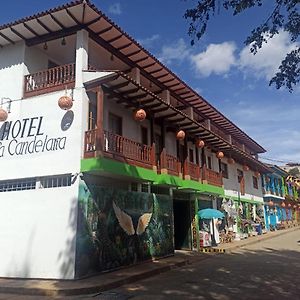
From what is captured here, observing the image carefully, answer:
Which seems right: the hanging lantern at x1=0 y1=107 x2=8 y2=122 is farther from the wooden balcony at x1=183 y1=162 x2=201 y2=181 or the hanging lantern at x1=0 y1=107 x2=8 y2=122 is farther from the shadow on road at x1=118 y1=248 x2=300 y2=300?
the wooden balcony at x1=183 y1=162 x2=201 y2=181

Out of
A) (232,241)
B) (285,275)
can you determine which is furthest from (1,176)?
(232,241)

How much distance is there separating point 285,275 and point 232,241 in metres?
12.4

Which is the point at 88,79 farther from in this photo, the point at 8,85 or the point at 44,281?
the point at 44,281

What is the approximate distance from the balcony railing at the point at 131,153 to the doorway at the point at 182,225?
1965mm

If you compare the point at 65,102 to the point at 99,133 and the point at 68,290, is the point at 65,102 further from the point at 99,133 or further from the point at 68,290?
the point at 68,290

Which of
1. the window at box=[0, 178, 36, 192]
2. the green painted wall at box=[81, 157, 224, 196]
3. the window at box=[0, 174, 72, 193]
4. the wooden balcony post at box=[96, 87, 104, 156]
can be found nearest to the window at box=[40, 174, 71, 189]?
the window at box=[0, 174, 72, 193]

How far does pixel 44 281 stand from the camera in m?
11.0

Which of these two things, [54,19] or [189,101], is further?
[189,101]

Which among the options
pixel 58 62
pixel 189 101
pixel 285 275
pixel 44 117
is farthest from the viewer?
pixel 189 101

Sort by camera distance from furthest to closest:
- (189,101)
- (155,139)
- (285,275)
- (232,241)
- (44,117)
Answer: (232,241) → (189,101) → (155,139) → (44,117) → (285,275)

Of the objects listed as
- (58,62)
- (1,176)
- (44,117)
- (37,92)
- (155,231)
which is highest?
(58,62)

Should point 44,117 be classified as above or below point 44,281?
above

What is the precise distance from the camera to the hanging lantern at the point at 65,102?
1200 cm

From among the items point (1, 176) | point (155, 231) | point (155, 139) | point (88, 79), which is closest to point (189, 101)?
point (155, 139)
